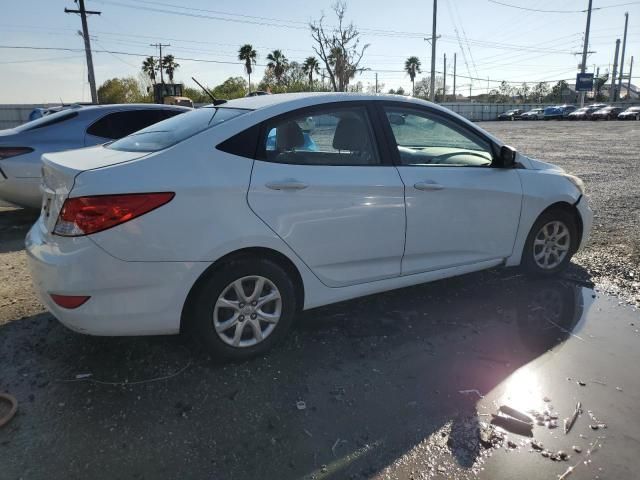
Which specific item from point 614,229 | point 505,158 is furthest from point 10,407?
point 614,229

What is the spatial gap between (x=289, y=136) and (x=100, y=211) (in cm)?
126

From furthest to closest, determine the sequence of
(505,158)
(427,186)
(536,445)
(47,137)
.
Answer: (47,137)
(505,158)
(427,186)
(536,445)

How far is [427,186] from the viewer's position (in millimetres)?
3656

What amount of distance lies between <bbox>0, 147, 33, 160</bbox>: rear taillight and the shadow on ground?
3.30 meters

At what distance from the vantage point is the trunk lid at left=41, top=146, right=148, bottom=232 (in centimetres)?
282

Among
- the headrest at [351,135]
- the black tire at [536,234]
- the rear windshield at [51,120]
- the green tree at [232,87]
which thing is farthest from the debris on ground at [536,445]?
the green tree at [232,87]

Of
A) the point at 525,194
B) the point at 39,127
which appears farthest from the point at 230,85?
the point at 525,194

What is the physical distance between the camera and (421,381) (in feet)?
10.0

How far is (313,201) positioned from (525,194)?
207cm

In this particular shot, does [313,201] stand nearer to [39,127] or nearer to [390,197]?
[390,197]

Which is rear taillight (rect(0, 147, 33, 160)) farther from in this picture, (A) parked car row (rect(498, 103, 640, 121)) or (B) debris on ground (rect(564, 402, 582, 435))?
(A) parked car row (rect(498, 103, 640, 121))

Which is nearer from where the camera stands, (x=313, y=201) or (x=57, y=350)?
(x=313, y=201)

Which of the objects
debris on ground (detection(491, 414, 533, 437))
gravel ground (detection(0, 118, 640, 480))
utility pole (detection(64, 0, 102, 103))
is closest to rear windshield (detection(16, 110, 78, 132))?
gravel ground (detection(0, 118, 640, 480))

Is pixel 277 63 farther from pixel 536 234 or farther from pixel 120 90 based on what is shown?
pixel 536 234
